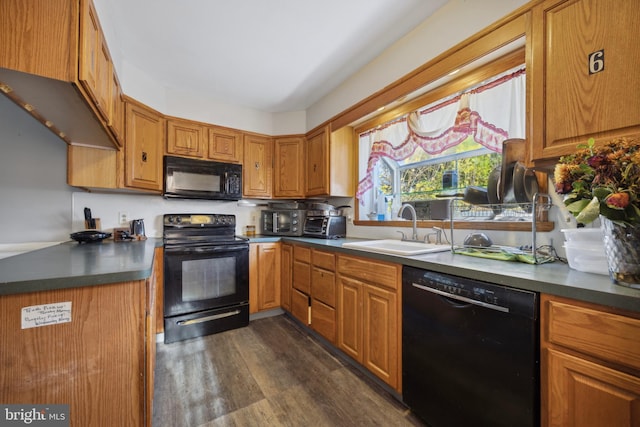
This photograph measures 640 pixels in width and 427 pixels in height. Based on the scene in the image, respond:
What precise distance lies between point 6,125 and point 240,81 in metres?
1.89

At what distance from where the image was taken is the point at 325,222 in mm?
2686


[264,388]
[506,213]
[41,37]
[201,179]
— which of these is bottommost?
[264,388]

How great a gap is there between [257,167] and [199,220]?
93 centimetres

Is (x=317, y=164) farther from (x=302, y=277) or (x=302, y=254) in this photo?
(x=302, y=277)

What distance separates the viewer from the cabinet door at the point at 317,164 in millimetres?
2793

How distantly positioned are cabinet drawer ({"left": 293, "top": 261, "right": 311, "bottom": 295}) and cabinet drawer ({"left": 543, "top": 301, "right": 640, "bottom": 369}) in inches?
71.6

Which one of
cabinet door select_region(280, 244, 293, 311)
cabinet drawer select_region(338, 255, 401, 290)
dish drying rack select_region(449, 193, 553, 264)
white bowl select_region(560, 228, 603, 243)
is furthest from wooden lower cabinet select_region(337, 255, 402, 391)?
cabinet door select_region(280, 244, 293, 311)

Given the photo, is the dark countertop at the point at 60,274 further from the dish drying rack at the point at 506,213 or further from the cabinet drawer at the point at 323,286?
the dish drying rack at the point at 506,213

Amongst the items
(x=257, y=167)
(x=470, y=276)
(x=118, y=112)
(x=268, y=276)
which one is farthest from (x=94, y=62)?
(x=268, y=276)

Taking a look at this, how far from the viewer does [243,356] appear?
2053mm

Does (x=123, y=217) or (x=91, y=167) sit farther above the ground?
(x=91, y=167)

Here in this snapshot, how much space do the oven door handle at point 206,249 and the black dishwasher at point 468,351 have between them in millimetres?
1755

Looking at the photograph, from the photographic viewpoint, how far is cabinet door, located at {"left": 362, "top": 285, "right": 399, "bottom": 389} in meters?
1.52

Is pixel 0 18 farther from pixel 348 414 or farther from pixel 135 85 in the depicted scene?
pixel 348 414
